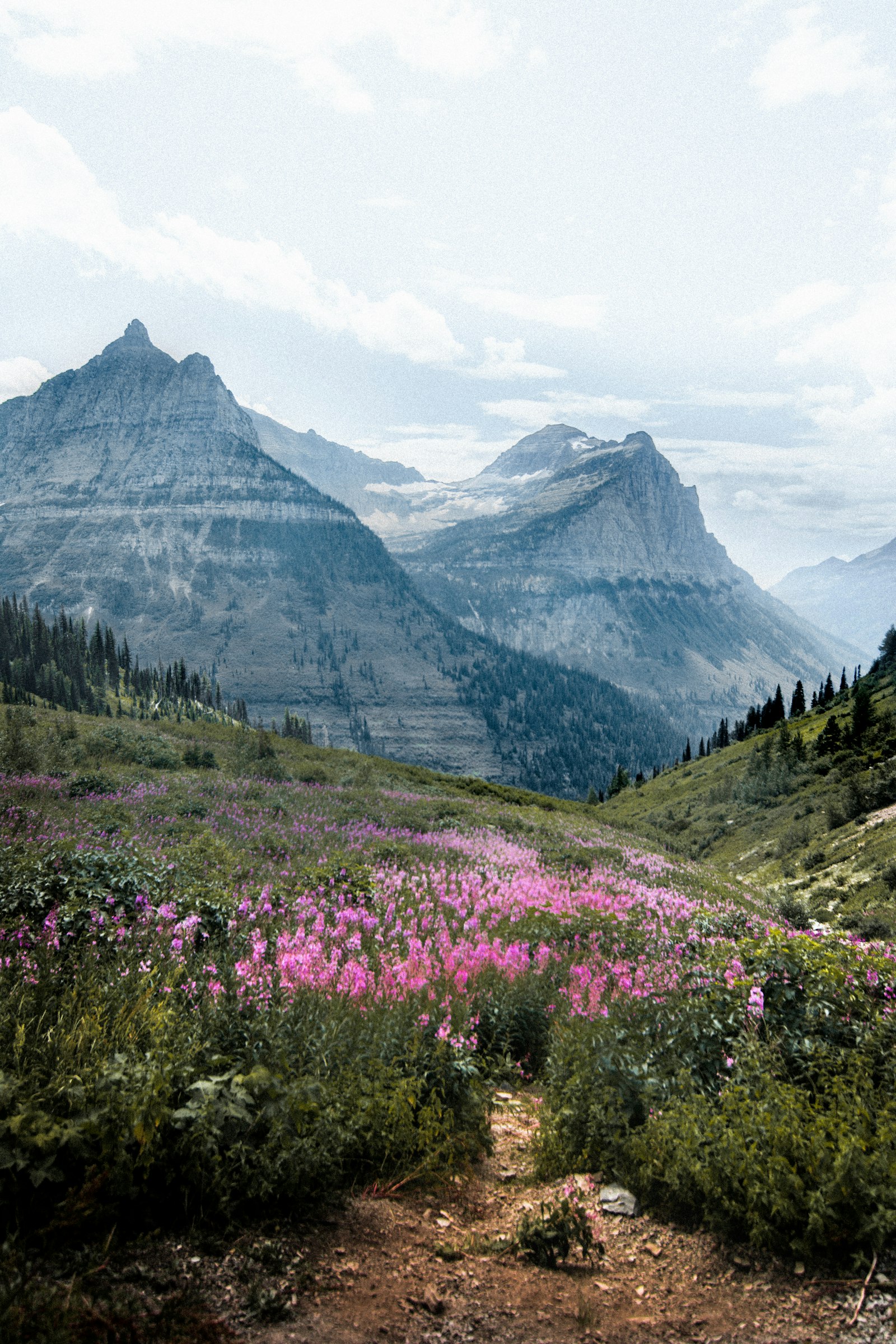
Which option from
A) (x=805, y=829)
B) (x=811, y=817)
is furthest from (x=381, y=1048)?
(x=811, y=817)

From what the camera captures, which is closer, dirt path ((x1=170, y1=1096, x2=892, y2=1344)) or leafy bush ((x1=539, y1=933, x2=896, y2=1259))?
dirt path ((x1=170, y1=1096, x2=892, y2=1344))

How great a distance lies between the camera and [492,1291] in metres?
3.88

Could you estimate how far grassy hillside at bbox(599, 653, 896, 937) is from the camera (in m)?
25.9

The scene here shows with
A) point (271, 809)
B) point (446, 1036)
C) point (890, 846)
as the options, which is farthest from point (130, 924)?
point (890, 846)

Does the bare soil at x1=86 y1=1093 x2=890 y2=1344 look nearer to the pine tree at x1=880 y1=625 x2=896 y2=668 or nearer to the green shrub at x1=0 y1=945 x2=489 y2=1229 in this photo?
the green shrub at x1=0 y1=945 x2=489 y2=1229

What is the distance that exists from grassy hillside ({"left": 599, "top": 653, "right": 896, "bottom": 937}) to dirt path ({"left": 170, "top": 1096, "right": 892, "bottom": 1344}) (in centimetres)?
1632

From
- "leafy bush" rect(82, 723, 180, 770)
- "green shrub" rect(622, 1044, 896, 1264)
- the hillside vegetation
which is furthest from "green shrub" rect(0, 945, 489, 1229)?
"leafy bush" rect(82, 723, 180, 770)

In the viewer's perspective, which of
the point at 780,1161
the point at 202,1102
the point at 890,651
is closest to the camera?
the point at 202,1102

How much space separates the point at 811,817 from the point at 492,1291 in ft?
154

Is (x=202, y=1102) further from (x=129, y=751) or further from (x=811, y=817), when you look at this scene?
(x=811, y=817)

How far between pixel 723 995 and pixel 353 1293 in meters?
4.08

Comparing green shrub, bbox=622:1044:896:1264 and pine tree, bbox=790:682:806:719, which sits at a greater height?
pine tree, bbox=790:682:806:719

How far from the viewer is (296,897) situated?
371 inches

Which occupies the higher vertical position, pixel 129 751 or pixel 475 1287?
pixel 475 1287
